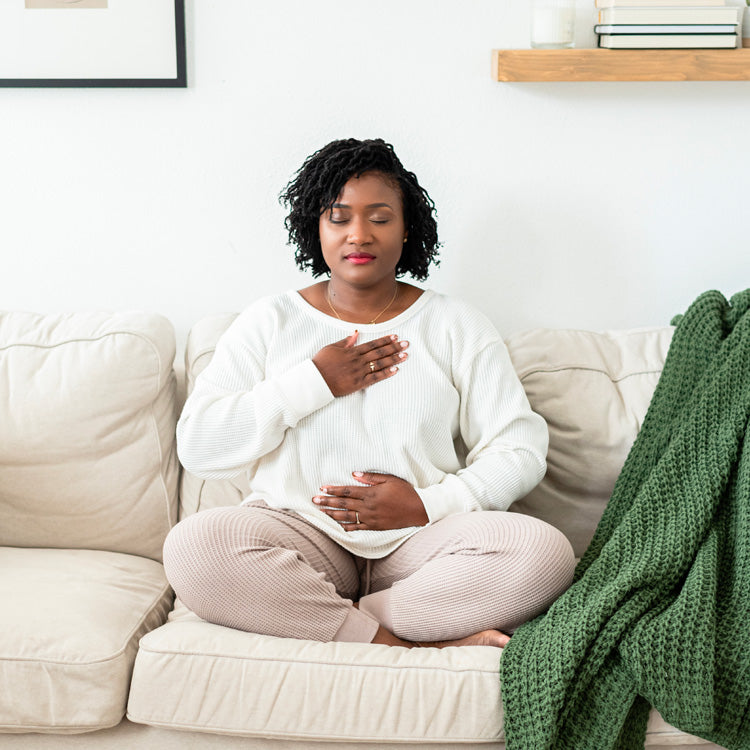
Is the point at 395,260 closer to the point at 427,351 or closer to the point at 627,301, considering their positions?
the point at 427,351

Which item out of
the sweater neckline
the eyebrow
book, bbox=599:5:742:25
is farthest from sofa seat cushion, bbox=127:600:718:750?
book, bbox=599:5:742:25

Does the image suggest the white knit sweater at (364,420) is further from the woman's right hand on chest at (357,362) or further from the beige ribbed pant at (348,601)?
the beige ribbed pant at (348,601)

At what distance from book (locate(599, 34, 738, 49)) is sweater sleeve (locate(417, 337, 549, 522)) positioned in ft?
2.13

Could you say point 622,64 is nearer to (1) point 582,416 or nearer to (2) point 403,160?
(2) point 403,160

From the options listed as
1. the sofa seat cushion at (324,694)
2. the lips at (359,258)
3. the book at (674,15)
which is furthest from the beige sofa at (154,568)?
the book at (674,15)

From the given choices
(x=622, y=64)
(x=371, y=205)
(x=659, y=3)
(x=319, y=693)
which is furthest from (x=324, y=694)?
(x=659, y=3)

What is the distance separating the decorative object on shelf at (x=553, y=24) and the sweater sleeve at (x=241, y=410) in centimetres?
81

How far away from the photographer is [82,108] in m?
1.90

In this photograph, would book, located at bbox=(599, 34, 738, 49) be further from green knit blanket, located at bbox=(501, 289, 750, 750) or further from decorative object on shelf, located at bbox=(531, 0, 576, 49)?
green knit blanket, located at bbox=(501, 289, 750, 750)

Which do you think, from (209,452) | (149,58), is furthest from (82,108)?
(209,452)

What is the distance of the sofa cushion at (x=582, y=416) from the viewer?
1717 mm

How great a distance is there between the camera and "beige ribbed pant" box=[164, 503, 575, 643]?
4.49ft

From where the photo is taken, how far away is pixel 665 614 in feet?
4.17

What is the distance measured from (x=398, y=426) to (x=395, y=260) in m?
0.32
